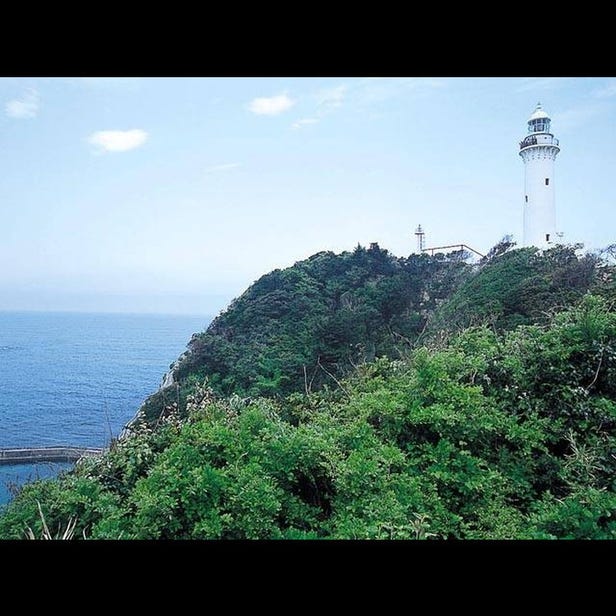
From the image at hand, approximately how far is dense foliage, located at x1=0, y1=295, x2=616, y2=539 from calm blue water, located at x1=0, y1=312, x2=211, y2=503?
3.82 feet

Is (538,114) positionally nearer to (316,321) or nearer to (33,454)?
(316,321)

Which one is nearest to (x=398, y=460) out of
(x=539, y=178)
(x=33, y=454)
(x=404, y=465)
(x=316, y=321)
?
(x=404, y=465)

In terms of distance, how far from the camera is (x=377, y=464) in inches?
93.9

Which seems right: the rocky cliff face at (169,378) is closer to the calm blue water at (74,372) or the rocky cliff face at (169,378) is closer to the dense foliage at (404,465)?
the calm blue water at (74,372)

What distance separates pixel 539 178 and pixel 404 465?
9608 millimetres

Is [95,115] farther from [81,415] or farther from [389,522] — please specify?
[81,415]

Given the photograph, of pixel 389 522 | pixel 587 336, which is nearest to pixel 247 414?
pixel 389 522

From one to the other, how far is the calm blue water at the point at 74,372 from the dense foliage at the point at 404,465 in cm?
116

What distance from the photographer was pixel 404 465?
2.54 m

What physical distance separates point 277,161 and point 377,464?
4576 millimetres

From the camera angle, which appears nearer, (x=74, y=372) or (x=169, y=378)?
(x=74, y=372)

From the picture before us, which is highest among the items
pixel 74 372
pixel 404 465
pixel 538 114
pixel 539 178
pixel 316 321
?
pixel 538 114

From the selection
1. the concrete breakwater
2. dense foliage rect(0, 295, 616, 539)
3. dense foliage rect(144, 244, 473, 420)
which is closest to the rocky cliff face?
dense foliage rect(144, 244, 473, 420)

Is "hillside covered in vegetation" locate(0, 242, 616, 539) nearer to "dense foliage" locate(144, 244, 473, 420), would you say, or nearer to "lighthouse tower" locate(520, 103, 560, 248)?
"dense foliage" locate(144, 244, 473, 420)
